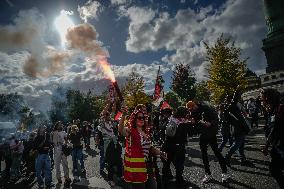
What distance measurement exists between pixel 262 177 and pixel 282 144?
2.75 m

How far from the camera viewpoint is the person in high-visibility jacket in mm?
5125

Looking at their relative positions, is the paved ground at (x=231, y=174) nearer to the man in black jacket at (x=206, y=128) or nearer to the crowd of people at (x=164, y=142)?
the crowd of people at (x=164, y=142)

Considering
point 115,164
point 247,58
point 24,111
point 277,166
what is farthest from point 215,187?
point 24,111

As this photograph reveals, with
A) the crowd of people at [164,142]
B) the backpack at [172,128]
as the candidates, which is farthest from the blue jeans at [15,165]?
the backpack at [172,128]

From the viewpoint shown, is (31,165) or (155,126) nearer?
(31,165)

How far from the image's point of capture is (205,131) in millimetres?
8047

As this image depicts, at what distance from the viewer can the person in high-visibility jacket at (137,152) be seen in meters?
5.12

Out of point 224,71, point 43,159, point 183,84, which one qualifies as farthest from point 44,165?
point 183,84

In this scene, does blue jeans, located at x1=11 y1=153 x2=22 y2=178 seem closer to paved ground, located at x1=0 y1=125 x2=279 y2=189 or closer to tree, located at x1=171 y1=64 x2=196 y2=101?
paved ground, located at x1=0 y1=125 x2=279 y2=189

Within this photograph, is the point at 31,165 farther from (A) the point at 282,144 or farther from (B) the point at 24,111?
A: (B) the point at 24,111

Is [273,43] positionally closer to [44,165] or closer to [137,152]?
[44,165]

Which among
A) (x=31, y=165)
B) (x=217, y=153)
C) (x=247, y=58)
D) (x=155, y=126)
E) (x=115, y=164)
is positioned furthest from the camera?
(x=247, y=58)

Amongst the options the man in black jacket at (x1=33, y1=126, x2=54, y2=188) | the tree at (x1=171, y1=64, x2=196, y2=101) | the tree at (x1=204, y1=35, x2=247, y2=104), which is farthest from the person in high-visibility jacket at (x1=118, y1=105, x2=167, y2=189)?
the tree at (x1=171, y1=64, x2=196, y2=101)

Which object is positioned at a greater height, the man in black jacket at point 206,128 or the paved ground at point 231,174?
the man in black jacket at point 206,128
